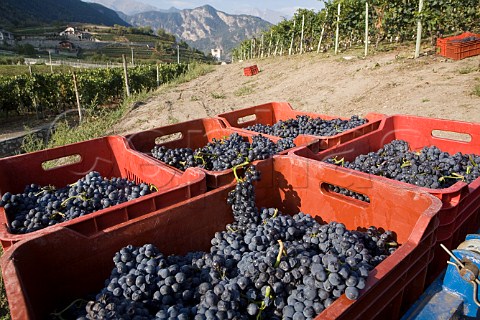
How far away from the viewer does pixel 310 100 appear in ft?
34.4

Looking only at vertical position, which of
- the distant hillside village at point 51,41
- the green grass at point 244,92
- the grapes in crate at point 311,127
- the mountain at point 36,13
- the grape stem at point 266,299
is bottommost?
the green grass at point 244,92

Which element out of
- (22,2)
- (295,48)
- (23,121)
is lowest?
(23,121)

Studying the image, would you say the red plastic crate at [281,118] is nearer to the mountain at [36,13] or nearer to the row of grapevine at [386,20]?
the row of grapevine at [386,20]

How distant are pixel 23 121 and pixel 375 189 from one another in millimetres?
22089

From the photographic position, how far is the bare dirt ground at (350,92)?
7.66m

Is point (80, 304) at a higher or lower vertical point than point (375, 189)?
lower

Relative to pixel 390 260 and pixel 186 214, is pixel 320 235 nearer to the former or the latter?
Result: pixel 390 260

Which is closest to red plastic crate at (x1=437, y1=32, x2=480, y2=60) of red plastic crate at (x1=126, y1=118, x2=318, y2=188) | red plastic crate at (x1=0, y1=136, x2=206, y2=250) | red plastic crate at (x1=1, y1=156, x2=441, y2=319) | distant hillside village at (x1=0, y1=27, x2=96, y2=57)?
red plastic crate at (x1=126, y1=118, x2=318, y2=188)

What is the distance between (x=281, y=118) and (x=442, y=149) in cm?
181

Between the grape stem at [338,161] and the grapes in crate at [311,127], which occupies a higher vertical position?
the grapes in crate at [311,127]

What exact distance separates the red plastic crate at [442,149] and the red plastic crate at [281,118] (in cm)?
8

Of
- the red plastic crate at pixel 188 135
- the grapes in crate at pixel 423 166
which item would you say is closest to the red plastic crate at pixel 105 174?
the red plastic crate at pixel 188 135

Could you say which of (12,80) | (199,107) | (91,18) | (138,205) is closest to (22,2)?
(91,18)

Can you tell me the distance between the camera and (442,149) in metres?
2.95
